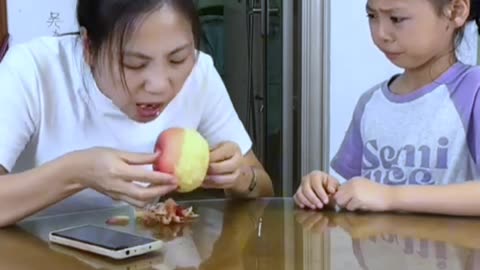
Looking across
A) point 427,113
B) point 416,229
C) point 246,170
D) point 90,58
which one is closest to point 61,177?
point 90,58

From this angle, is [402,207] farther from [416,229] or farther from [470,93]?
[470,93]

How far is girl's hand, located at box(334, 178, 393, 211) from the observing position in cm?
120

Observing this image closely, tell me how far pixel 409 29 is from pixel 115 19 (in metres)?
0.49

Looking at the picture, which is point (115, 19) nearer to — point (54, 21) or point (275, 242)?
point (275, 242)

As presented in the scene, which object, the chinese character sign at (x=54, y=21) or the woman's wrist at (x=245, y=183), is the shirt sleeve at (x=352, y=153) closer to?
the woman's wrist at (x=245, y=183)

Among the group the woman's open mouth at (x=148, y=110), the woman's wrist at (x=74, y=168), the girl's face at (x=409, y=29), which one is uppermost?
the girl's face at (x=409, y=29)

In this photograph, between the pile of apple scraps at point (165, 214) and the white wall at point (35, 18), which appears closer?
the pile of apple scraps at point (165, 214)

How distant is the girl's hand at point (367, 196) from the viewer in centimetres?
120

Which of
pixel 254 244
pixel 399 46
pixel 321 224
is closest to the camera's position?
pixel 254 244

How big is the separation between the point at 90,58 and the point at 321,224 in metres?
0.45

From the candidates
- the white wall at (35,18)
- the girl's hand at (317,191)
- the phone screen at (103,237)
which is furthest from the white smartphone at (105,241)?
the white wall at (35,18)

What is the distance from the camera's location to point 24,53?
1267 millimetres

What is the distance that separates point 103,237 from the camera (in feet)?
3.33

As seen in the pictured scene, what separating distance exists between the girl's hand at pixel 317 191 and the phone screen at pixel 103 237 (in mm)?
338
